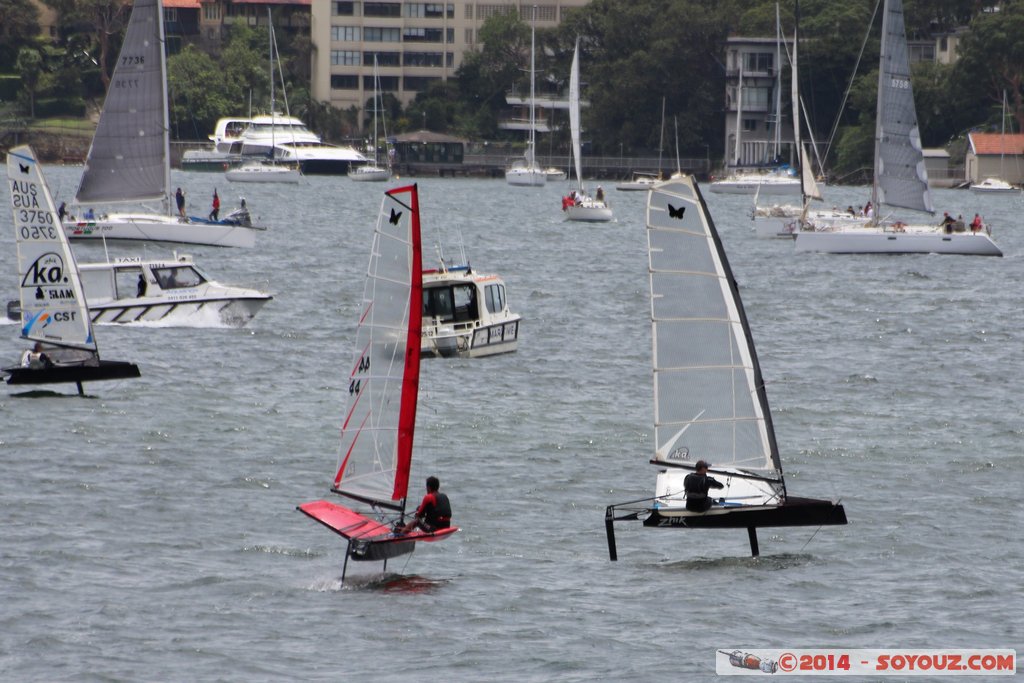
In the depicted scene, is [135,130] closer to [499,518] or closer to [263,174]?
[499,518]

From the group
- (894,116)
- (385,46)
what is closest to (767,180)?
(385,46)

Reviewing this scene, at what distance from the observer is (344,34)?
182250 mm

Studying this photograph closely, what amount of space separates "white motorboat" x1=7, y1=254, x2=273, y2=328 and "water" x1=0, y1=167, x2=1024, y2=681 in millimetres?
446

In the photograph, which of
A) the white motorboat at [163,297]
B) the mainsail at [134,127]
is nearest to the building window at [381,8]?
the mainsail at [134,127]

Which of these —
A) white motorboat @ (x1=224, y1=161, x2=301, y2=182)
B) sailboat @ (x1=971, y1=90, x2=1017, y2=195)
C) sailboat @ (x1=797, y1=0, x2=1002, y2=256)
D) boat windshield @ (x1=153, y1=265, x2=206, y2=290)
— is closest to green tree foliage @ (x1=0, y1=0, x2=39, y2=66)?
white motorboat @ (x1=224, y1=161, x2=301, y2=182)

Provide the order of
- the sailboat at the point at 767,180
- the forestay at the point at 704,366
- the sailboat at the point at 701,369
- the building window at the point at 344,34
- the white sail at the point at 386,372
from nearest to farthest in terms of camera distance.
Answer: the white sail at the point at 386,372 < the sailboat at the point at 701,369 < the forestay at the point at 704,366 < the sailboat at the point at 767,180 < the building window at the point at 344,34

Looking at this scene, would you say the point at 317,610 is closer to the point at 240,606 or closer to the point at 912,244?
the point at 240,606

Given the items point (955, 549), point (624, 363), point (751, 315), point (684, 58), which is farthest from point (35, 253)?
point (684, 58)

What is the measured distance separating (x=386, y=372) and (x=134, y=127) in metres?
41.2

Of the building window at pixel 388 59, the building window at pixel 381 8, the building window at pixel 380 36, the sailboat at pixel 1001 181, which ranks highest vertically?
the building window at pixel 381 8

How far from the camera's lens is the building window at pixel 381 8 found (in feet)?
599

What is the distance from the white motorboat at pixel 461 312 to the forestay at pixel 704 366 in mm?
16139

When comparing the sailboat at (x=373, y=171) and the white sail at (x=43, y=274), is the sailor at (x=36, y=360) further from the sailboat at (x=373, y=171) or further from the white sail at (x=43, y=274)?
the sailboat at (x=373, y=171)

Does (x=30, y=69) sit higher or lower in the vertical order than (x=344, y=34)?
lower
